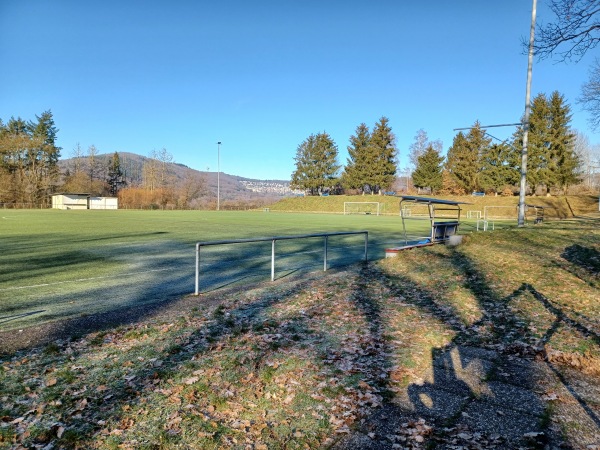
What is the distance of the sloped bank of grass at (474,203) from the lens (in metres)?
41.9

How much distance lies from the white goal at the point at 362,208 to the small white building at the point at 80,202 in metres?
40.5

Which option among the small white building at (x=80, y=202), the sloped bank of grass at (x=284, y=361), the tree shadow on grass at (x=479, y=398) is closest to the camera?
the tree shadow on grass at (x=479, y=398)

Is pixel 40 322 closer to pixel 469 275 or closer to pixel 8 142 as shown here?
pixel 469 275

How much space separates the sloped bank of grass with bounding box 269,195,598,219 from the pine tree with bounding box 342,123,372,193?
4.07 meters

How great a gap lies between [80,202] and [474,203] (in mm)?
60076

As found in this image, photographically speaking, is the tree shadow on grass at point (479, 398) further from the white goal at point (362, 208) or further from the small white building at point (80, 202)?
the small white building at point (80, 202)

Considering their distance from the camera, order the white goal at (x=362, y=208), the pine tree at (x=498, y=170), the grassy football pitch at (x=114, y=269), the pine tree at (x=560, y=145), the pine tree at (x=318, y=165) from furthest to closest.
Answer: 1. the pine tree at (x=318, y=165)
2. the white goal at (x=362, y=208)
3. the pine tree at (x=498, y=170)
4. the pine tree at (x=560, y=145)
5. the grassy football pitch at (x=114, y=269)

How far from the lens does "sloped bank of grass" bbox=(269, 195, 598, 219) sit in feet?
137

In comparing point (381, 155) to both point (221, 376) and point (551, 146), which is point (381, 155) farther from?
point (221, 376)

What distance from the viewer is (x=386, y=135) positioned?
64.8 meters

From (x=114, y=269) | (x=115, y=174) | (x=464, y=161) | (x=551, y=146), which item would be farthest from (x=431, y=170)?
(x=115, y=174)

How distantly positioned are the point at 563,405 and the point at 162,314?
4.87m

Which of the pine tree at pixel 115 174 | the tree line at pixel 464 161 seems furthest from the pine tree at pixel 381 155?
the pine tree at pixel 115 174

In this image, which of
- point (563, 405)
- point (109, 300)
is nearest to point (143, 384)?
point (563, 405)
